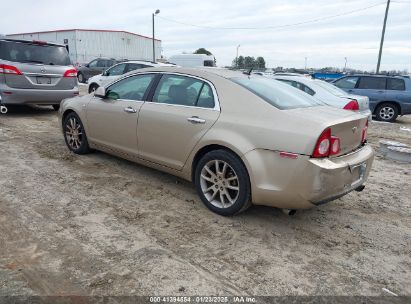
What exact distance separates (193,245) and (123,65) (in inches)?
440

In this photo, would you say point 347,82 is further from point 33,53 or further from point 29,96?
point 29,96

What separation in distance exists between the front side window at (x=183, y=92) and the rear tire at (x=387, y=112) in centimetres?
1035

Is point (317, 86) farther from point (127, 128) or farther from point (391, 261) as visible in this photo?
point (391, 261)

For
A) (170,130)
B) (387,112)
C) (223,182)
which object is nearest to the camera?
(223,182)

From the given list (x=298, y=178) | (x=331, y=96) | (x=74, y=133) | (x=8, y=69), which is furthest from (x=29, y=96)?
(x=298, y=178)

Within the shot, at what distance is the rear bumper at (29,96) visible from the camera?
829 centimetres

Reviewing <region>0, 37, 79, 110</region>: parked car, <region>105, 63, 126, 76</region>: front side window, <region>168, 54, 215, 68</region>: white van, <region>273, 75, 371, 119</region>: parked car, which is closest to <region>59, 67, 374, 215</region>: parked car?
<region>273, 75, 371, 119</region>: parked car

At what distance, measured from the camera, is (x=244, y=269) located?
2965 millimetres

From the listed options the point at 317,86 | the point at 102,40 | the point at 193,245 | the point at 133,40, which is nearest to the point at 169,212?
the point at 193,245

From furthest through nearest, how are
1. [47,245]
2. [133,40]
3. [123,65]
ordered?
[133,40], [123,65], [47,245]

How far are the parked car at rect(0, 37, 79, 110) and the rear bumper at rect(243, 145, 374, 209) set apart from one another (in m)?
6.82

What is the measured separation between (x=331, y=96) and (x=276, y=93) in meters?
4.87

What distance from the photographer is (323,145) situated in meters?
3.27

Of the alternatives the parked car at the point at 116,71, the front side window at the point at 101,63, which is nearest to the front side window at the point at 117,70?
the parked car at the point at 116,71
